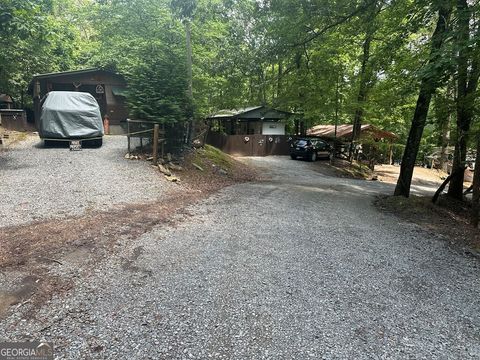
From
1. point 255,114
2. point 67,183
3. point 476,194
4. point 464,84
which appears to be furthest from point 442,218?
point 255,114

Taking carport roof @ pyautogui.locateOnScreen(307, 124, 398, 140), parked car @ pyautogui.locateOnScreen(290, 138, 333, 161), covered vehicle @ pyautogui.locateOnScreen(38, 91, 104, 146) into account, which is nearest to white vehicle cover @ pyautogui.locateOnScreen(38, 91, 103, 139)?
covered vehicle @ pyautogui.locateOnScreen(38, 91, 104, 146)

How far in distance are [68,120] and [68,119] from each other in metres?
0.04

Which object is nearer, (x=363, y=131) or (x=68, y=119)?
(x=68, y=119)

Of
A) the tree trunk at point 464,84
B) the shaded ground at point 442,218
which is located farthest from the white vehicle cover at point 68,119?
the tree trunk at point 464,84

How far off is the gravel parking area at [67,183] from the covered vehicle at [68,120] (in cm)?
66

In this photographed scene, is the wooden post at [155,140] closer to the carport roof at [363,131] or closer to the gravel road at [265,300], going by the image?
the gravel road at [265,300]

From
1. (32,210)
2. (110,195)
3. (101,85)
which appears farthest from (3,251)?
(101,85)

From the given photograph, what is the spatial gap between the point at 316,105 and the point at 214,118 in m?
8.69

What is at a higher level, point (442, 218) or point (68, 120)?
point (68, 120)

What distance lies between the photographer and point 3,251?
13.1ft

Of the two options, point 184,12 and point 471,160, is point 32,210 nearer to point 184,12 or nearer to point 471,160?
point 184,12

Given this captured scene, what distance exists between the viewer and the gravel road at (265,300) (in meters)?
2.63

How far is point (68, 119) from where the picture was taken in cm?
1169

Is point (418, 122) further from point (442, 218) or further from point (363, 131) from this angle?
point (363, 131)
